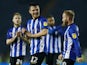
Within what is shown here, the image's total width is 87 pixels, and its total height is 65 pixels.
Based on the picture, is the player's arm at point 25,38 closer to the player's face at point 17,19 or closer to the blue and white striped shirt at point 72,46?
the player's face at point 17,19

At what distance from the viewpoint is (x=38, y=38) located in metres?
4.64

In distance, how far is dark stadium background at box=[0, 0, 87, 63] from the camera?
193 inches

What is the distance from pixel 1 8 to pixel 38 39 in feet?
3.17

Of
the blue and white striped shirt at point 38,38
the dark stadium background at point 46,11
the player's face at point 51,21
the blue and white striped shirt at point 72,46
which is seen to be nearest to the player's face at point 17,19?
the dark stadium background at point 46,11

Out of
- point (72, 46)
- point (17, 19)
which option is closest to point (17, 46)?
point (17, 19)

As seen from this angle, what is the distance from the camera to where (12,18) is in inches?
201

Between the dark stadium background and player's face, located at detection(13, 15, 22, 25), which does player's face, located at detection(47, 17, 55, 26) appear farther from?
player's face, located at detection(13, 15, 22, 25)

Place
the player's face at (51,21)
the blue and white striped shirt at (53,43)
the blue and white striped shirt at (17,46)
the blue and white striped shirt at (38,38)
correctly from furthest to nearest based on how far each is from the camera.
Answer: the blue and white striped shirt at (17,46) < the player's face at (51,21) < the blue and white striped shirt at (53,43) < the blue and white striped shirt at (38,38)

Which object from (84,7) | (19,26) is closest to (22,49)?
(19,26)

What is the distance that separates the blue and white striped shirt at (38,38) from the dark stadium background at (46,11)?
0.26 meters

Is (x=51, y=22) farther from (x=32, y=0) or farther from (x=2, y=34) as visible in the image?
(x=2, y=34)

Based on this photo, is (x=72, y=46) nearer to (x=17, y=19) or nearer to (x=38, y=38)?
(x=38, y=38)

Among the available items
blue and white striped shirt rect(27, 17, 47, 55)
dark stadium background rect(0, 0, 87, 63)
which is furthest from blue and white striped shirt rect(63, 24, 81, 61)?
dark stadium background rect(0, 0, 87, 63)

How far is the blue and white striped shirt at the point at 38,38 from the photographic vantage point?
4.61 meters
